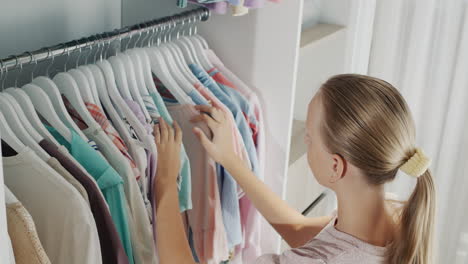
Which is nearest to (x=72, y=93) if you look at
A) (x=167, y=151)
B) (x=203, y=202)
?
(x=167, y=151)

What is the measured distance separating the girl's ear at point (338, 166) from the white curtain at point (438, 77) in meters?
1.34

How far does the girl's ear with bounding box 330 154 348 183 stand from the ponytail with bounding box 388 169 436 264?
154mm

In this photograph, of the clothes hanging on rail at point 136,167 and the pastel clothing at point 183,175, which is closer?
the clothes hanging on rail at point 136,167

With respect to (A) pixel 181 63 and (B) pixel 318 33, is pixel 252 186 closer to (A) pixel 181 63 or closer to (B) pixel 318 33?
(A) pixel 181 63

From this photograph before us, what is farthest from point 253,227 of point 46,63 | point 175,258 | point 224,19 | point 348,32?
point 348,32

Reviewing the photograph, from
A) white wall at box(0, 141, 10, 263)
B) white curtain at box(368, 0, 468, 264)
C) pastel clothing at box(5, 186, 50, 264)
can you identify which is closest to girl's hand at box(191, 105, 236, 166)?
pastel clothing at box(5, 186, 50, 264)

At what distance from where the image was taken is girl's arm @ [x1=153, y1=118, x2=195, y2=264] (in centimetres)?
137

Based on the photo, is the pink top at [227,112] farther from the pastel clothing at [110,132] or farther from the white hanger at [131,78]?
the pastel clothing at [110,132]

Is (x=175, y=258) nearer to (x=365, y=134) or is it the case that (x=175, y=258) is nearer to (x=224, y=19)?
(x=365, y=134)

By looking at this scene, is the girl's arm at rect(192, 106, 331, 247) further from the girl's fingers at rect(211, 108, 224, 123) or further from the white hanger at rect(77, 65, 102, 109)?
the white hanger at rect(77, 65, 102, 109)

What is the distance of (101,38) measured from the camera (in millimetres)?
1455

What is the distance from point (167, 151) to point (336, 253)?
0.44 meters

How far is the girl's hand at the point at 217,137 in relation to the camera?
155cm

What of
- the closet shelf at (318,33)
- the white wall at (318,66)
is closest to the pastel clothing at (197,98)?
the closet shelf at (318,33)
